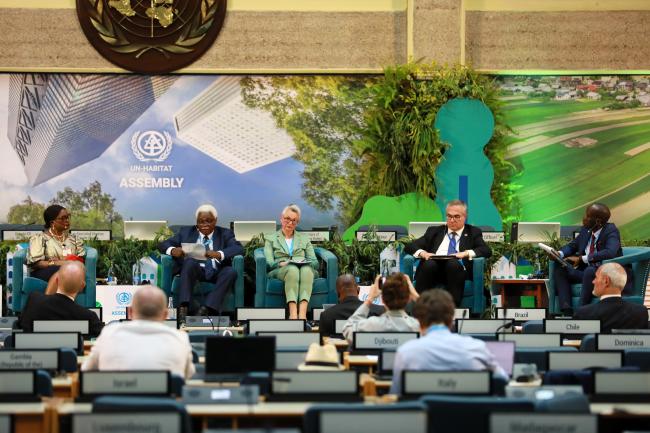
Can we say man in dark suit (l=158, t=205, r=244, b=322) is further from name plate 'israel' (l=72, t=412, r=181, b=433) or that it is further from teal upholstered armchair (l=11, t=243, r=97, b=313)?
name plate 'israel' (l=72, t=412, r=181, b=433)

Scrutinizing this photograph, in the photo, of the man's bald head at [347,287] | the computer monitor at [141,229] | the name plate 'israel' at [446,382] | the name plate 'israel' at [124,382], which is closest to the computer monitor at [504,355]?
the name plate 'israel' at [446,382]

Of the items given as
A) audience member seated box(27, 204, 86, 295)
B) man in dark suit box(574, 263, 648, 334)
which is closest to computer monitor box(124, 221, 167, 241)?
audience member seated box(27, 204, 86, 295)

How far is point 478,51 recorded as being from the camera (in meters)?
14.0

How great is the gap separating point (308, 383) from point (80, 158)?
9.77 metres

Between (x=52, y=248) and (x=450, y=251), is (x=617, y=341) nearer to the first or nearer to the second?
(x=450, y=251)

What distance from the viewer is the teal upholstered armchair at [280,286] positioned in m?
10.2

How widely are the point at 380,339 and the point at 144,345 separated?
1763mm

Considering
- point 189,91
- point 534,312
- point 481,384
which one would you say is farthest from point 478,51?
point 481,384

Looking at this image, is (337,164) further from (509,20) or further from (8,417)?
(8,417)

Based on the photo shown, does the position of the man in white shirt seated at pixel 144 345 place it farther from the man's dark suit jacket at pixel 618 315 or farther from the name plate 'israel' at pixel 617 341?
the man's dark suit jacket at pixel 618 315

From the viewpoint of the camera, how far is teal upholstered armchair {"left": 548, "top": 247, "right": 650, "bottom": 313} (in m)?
10.1

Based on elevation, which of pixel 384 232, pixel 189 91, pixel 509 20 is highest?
pixel 509 20

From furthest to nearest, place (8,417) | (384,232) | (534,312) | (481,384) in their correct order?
1. (384,232)
2. (534,312)
3. (481,384)
4. (8,417)

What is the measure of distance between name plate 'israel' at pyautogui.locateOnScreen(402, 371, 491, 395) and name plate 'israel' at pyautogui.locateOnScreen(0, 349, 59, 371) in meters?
1.84
